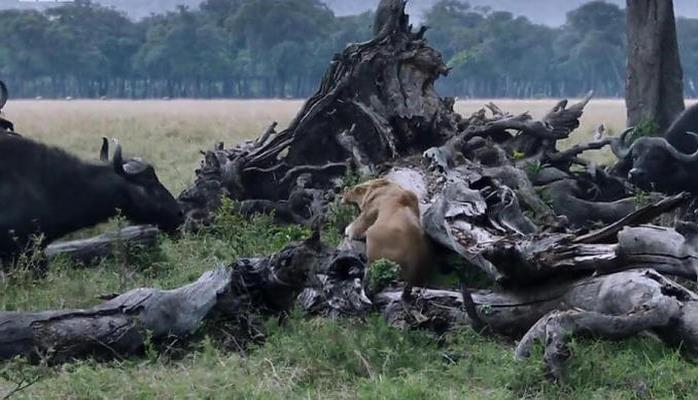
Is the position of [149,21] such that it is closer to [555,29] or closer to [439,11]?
[439,11]

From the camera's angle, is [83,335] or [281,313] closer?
[83,335]

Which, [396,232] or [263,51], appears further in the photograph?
[263,51]

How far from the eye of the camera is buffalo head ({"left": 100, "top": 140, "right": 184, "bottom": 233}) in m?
11.9

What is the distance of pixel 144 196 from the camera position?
12.0 meters

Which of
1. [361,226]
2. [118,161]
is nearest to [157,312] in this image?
[361,226]

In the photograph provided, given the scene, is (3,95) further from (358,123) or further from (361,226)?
(361,226)

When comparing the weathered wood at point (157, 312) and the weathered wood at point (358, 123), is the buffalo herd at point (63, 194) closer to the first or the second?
the weathered wood at point (358, 123)

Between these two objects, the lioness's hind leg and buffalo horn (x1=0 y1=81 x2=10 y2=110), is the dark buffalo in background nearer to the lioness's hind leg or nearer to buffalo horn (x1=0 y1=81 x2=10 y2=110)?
the lioness's hind leg

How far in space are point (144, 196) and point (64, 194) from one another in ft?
2.87

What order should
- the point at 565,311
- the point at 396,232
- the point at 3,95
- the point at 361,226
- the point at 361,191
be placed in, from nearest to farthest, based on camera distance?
the point at 565,311
the point at 396,232
the point at 361,226
the point at 361,191
the point at 3,95

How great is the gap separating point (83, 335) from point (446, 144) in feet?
18.5

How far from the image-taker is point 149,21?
254ft

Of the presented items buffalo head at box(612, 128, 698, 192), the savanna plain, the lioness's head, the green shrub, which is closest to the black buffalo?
the savanna plain

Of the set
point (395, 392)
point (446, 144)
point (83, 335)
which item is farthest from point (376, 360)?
point (446, 144)
